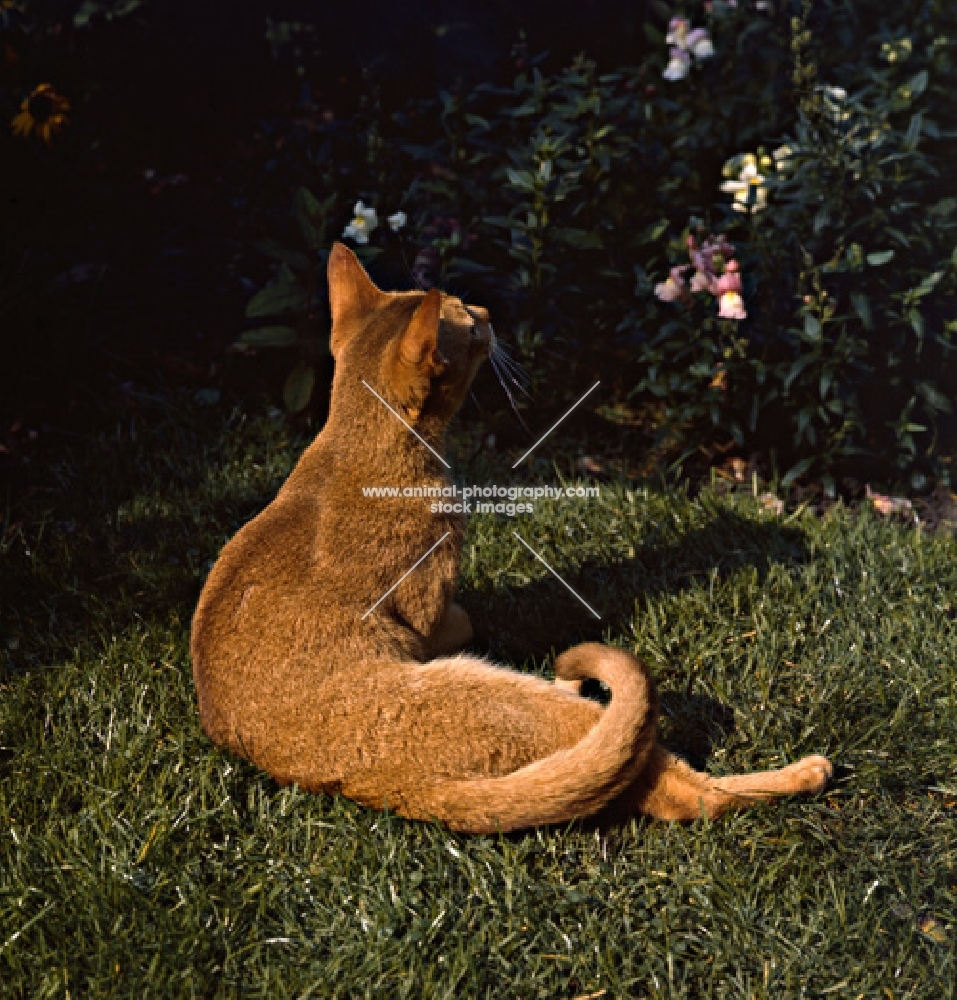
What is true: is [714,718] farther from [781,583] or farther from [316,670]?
[316,670]

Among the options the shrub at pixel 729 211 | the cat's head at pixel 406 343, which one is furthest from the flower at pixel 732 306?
the cat's head at pixel 406 343

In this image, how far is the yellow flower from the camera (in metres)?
5.18

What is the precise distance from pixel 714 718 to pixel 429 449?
4.21ft

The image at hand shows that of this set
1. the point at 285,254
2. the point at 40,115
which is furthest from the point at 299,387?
the point at 40,115

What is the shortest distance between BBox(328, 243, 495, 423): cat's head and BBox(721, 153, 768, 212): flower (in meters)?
2.03

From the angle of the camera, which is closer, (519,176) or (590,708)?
(590,708)

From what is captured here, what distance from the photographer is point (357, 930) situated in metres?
2.85

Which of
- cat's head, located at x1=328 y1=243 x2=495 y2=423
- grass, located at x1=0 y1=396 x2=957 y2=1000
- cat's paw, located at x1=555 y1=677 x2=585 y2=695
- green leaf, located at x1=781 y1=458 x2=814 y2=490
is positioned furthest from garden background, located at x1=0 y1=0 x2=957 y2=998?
cat's head, located at x1=328 y1=243 x2=495 y2=423

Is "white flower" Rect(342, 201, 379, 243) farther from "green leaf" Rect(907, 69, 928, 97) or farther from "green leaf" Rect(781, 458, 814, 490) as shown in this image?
"green leaf" Rect(907, 69, 928, 97)

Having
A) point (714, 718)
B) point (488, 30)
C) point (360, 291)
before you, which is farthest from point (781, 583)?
point (488, 30)

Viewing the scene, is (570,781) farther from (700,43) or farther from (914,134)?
(700,43)

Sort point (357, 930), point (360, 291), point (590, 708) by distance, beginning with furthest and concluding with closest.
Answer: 1. point (360, 291)
2. point (590, 708)
3. point (357, 930)

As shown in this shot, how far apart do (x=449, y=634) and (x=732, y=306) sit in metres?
2.06

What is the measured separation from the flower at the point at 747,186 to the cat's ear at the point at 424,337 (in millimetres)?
2343
